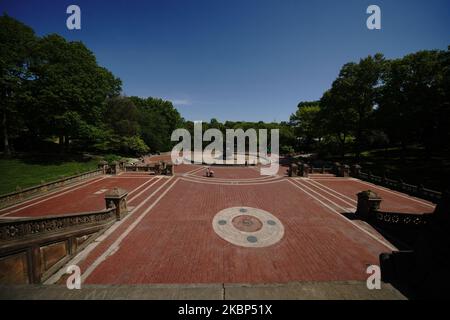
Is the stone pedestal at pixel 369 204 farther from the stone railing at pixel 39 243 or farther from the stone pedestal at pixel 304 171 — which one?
the stone railing at pixel 39 243

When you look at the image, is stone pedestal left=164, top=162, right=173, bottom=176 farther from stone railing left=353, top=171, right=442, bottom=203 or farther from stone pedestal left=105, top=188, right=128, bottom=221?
stone railing left=353, top=171, right=442, bottom=203

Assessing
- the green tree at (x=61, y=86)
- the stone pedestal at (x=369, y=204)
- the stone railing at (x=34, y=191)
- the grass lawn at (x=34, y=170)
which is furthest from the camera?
the green tree at (x=61, y=86)

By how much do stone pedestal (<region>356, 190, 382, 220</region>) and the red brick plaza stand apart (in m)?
0.71

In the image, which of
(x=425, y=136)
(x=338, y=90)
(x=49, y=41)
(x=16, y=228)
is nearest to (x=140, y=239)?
(x=16, y=228)

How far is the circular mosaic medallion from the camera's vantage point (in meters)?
9.38

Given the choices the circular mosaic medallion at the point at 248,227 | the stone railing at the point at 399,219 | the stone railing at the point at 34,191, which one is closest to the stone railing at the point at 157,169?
the stone railing at the point at 34,191

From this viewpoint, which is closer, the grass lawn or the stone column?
the grass lawn

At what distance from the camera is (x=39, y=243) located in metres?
7.15

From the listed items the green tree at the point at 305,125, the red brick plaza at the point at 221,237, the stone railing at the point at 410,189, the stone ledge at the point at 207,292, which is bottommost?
the red brick plaza at the point at 221,237

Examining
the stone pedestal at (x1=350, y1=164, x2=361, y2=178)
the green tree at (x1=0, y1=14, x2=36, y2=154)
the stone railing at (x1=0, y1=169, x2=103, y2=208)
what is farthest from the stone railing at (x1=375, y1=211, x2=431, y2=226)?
the green tree at (x1=0, y1=14, x2=36, y2=154)

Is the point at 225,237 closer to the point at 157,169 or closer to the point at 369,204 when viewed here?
the point at 369,204

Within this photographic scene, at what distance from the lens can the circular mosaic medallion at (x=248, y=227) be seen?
9.38m

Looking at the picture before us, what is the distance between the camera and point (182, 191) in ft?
57.0

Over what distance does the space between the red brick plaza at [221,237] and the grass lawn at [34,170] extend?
486cm
